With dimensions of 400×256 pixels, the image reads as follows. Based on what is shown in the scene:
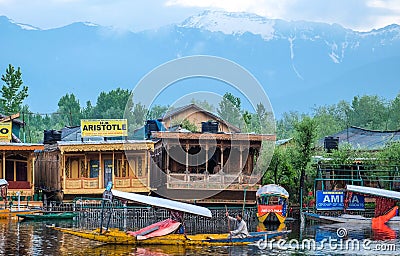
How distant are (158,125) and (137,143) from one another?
5.01 m

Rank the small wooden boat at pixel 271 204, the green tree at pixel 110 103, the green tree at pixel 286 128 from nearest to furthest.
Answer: the small wooden boat at pixel 271 204, the green tree at pixel 286 128, the green tree at pixel 110 103

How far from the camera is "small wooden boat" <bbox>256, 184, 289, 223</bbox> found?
3637 cm

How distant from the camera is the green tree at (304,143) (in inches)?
1642

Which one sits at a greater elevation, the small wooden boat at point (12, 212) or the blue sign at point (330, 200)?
the blue sign at point (330, 200)

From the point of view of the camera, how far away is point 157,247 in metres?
25.9

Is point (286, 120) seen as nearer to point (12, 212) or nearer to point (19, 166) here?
point (19, 166)

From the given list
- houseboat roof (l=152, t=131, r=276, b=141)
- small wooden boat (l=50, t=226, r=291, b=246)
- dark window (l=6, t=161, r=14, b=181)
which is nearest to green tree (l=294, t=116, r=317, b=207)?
houseboat roof (l=152, t=131, r=276, b=141)

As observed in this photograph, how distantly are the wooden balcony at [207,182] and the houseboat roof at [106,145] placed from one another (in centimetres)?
278

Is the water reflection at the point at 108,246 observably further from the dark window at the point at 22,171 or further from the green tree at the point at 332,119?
the green tree at the point at 332,119

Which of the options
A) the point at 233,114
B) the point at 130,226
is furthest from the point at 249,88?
the point at 233,114

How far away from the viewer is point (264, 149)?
4331 centimetres

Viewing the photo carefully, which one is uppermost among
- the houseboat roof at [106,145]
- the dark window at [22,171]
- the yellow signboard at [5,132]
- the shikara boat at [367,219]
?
the yellow signboard at [5,132]

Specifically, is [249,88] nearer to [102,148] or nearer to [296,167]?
[296,167]

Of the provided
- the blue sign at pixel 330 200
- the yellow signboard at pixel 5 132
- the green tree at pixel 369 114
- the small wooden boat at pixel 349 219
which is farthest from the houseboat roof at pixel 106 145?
the green tree at pixel 369 114
